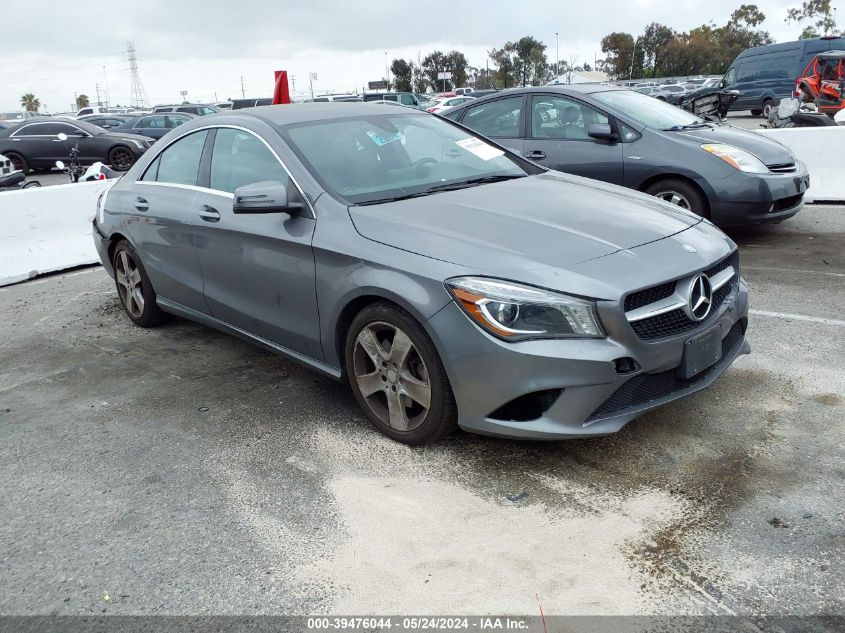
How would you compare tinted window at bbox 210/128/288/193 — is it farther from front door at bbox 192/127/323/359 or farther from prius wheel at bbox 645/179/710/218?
prius wheel at bbox 645/179/710/218

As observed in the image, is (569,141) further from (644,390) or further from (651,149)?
(644,390)

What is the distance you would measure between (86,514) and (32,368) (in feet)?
7.32

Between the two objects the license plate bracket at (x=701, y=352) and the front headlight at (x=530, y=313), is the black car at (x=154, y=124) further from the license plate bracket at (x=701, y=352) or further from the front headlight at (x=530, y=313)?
the license plate bracket at (x=701, y=352)

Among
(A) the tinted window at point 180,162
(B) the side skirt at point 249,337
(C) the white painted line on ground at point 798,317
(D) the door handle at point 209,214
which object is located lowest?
(C) the white painted line on ground at point 798,317

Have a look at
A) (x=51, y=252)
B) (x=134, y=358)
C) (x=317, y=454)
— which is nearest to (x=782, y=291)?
(x=317, y=454)

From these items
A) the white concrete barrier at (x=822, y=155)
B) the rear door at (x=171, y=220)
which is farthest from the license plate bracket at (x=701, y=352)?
the white concrete barrier at (x=822, y=155)

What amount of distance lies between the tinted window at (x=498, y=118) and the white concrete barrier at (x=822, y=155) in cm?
346

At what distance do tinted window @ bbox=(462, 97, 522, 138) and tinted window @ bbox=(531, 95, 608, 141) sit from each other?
0.18m

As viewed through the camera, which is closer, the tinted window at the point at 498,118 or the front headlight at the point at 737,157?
the front headlight at the point at 737,157

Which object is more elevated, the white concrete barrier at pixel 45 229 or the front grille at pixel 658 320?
the front grille at pixel 658 320

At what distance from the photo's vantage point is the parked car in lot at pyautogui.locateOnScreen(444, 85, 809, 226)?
22.7ft

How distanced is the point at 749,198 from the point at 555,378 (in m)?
4.66

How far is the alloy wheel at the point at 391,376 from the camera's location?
3.44 m

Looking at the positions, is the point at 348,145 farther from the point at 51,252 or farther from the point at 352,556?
the point at 51,252
